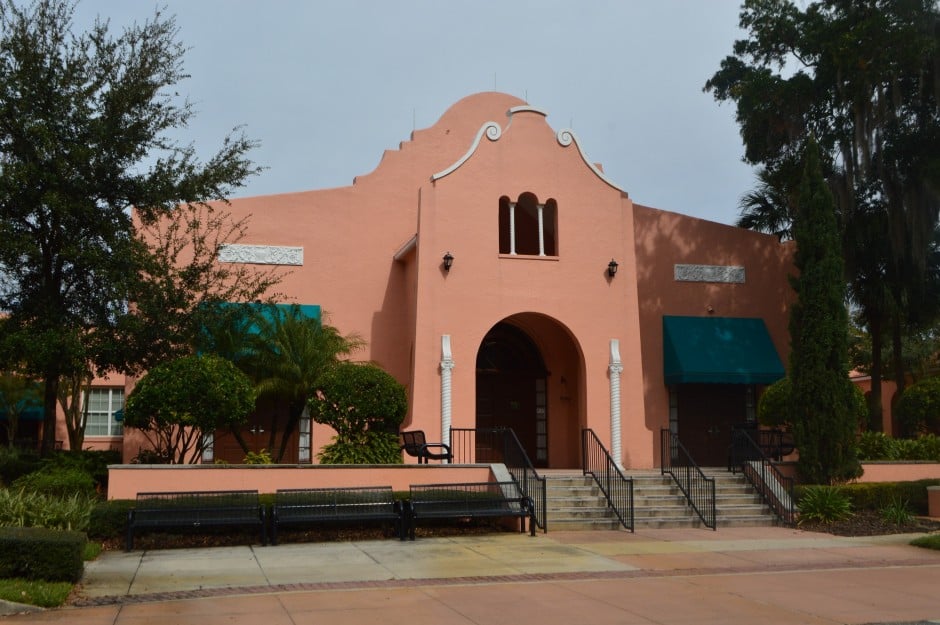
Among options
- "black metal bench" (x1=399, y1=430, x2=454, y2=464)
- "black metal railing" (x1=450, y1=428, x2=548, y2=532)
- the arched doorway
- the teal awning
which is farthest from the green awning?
the teal awning

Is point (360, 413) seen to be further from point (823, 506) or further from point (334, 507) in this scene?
point (823, 506)

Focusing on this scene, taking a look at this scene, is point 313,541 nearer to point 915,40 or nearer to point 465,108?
point 465,108

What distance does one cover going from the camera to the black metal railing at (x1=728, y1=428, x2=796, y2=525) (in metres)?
15.7

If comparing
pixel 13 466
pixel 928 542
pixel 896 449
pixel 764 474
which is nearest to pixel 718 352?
pixel 896 449

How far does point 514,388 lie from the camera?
21.3m

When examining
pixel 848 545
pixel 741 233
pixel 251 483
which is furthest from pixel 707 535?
pixel 741 233

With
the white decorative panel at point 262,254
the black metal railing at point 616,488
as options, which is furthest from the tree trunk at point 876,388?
the white decorative panel at point 262,254

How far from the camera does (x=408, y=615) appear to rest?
7918mm

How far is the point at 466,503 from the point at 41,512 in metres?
5.74

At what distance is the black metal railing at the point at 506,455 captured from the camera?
47.2ft

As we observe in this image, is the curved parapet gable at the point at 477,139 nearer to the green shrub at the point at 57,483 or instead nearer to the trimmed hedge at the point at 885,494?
the green shrub at the point at 57,483

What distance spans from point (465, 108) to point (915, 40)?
412 inches

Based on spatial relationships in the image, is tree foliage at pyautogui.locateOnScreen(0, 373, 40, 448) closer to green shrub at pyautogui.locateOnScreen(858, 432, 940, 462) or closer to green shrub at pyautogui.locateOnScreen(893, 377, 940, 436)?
green shrub at pyautogui.locateOnScreen(858, 432, 940, 462)

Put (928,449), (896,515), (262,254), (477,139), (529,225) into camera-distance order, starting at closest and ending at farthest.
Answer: (896,515) < (928,449) < (477,139) < (262,254) < (529,225)
